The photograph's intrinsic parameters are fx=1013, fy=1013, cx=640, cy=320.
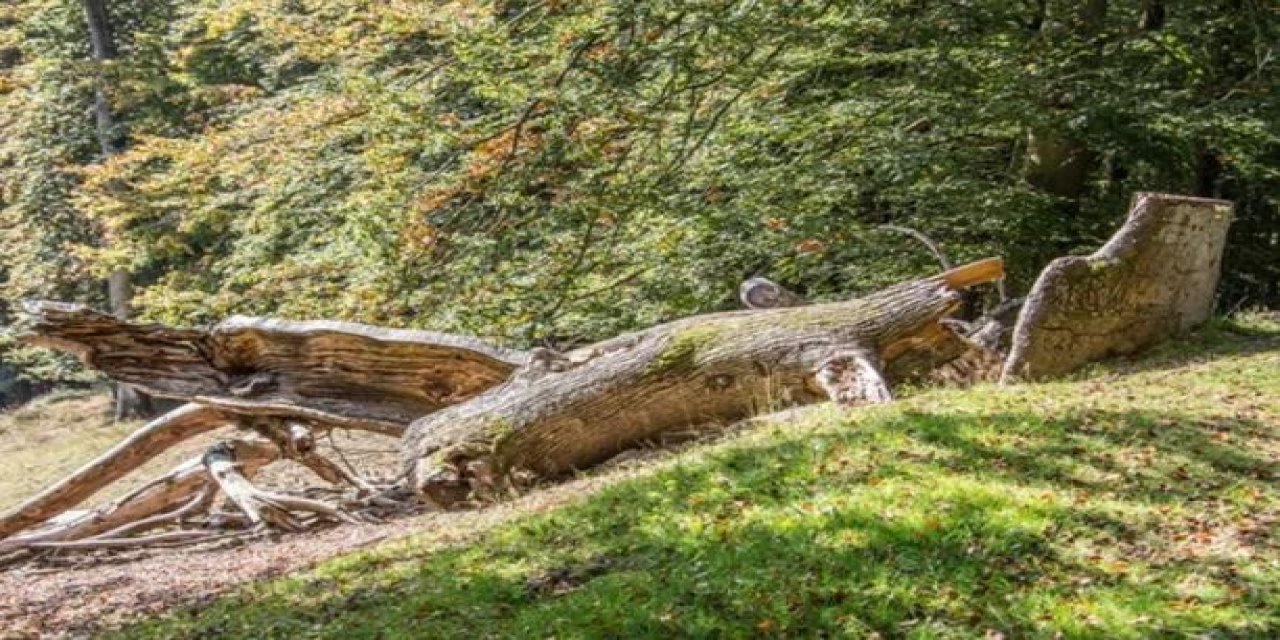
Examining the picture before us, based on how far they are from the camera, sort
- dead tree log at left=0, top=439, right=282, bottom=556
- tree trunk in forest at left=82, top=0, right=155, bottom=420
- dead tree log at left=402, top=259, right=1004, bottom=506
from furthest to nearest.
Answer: tree trunk in forest at left=82, top=0, right=155, bottom=420 < dead tree log at left=0, top=439, right=282, bottom=556 < dead tree log at left=402, top=259, right=1004, bottom=506

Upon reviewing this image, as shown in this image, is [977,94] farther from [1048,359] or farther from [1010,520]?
[1010,520]

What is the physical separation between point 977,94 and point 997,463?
6.30 metres

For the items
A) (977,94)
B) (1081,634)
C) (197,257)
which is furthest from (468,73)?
(197,257)

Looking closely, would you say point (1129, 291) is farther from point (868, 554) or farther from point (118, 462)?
point (118, 462)

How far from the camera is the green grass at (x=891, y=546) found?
373 centimetres

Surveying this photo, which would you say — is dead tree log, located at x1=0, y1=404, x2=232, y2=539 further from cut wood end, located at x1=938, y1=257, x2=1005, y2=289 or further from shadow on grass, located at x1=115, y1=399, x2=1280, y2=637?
cut wood end, located at x1=938, y1=257, x2=1005, y2=289

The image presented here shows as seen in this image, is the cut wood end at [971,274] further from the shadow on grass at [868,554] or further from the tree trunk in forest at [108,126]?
the tree trunk in forest at [108,126]

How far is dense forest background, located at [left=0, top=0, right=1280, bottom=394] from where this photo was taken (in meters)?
10.4

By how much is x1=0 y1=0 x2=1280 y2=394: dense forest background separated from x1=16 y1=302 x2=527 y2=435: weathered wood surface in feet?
9.07

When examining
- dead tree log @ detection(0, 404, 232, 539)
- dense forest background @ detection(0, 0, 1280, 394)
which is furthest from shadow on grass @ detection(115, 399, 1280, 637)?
dense forest background @ detection(0, 0, 1280, 394)

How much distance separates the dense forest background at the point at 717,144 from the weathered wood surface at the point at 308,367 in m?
2.77

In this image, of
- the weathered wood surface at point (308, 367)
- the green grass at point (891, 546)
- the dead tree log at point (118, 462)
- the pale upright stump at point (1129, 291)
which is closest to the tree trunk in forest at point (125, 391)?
the dead tree log at point (118, 462)

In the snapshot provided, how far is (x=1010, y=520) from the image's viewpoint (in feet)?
14.1

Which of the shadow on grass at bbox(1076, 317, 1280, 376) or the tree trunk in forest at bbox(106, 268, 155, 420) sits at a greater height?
the shadow on grass at bbox(1076, 317, 1280, 376)
